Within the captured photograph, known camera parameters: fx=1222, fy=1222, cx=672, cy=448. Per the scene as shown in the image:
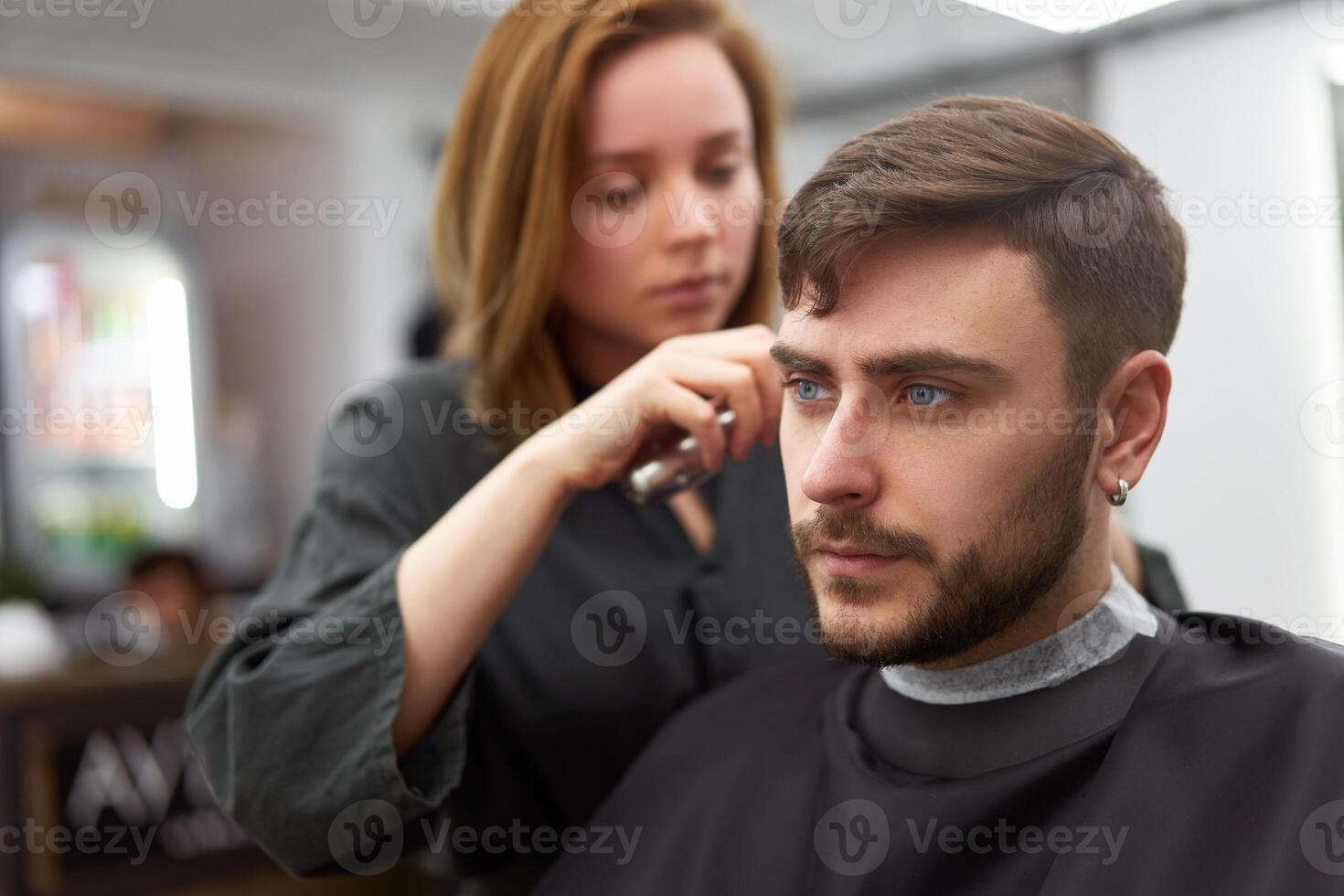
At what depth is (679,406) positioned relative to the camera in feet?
4.44

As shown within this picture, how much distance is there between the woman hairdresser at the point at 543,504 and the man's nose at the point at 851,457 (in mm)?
270

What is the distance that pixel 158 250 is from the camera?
603 centimetres

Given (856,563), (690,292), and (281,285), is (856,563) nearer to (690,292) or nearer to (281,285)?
(690,292)

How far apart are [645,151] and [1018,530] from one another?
0.68m

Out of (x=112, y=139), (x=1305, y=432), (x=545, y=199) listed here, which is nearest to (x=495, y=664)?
(x=545, y=199)

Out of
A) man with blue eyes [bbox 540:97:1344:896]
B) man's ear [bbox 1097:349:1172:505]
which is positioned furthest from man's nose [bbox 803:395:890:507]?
man's ear [bbox 1097:349:1172:505]

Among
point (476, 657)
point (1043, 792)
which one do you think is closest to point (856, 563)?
point (1043, 792)

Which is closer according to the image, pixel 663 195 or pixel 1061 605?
pixel 1061 605

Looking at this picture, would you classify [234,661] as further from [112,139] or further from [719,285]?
[112,139]

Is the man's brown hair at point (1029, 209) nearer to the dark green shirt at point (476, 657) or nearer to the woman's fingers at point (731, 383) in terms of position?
the woman's fingers at point (731, 383)

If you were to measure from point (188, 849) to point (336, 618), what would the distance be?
2.41 m

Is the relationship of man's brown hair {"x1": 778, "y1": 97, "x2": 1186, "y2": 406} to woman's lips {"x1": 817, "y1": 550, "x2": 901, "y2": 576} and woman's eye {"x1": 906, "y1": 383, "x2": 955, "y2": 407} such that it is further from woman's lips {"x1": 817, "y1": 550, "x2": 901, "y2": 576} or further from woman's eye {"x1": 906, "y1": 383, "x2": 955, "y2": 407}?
woman's lips {"x1": 817, "y1": 550, "x2": 901, "y2": 576}

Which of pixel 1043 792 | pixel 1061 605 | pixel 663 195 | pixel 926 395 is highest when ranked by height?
pixel 663 195

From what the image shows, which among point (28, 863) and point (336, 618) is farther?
point (28, 863)
